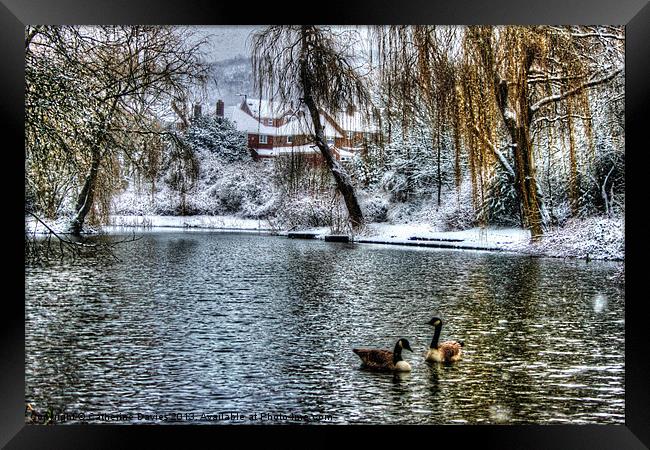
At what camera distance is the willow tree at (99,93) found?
18.4 feet

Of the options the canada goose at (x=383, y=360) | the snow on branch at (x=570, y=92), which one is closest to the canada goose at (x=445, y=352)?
the canada goose at (x=383, y=360)

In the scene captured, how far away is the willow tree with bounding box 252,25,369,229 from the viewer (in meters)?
5.87

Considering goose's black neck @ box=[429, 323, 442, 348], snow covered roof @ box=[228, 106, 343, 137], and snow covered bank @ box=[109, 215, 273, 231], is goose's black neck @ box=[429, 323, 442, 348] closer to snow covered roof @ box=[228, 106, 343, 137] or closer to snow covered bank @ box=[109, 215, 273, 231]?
snow covered bank @ box=[109, 215, 273, 231]

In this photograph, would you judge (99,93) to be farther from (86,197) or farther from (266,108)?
(266,108)

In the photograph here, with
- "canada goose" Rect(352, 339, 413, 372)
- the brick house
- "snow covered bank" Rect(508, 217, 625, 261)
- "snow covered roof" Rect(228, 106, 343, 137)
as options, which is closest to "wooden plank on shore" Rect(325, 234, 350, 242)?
the brick house

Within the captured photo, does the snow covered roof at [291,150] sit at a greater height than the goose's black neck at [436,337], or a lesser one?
greater

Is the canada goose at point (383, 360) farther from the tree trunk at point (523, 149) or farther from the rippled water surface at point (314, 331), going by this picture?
the tree trunk at point (523, 149)

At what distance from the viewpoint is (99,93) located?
5766 millimetres

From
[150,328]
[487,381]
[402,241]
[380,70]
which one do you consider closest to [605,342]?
[487,381]

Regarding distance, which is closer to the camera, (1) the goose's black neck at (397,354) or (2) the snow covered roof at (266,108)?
(1) the goose's black neck at (397,354)

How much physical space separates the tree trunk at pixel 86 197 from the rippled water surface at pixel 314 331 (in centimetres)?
31
